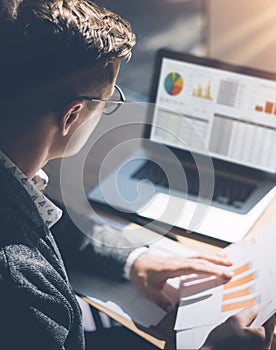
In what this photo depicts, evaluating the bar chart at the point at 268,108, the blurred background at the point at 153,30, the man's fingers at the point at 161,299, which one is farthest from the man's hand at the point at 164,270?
the blurred background at the point at 153,30

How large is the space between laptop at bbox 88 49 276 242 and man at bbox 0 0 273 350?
38 centimetres

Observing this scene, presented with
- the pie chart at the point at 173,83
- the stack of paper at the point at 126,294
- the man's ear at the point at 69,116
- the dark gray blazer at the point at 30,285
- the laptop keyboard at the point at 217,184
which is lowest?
the stack of paper at the point at 126,294

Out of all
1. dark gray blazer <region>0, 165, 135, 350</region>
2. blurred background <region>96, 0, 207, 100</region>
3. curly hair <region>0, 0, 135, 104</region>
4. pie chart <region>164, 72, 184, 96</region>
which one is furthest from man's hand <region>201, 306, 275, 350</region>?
blurred background <region>96, 0, 207, 100</region>

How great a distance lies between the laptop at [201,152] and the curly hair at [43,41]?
1.51ft

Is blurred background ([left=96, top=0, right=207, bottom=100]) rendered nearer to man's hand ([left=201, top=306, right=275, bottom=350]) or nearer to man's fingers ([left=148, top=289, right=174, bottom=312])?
man's fingers ([left=148, top=289, right=174, bottom=312])

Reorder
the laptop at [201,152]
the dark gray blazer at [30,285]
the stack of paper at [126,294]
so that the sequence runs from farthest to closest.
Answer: the laptop at [201,152], the stack of paper at [126,294], the dark gray blazer at [30,285]

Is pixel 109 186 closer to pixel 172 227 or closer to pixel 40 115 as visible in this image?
pixel 172 227

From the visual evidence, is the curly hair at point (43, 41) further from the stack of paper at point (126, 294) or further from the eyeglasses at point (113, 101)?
the stack of paper at point (126, 294)

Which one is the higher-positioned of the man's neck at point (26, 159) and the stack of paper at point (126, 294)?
the man's neck at point (26, 159)

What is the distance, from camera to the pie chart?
1329 mm

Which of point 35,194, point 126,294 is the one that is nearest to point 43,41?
point 35,194

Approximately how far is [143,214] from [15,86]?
0.47 m

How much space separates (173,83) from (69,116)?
541 mm

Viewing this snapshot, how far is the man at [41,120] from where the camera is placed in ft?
2.47
